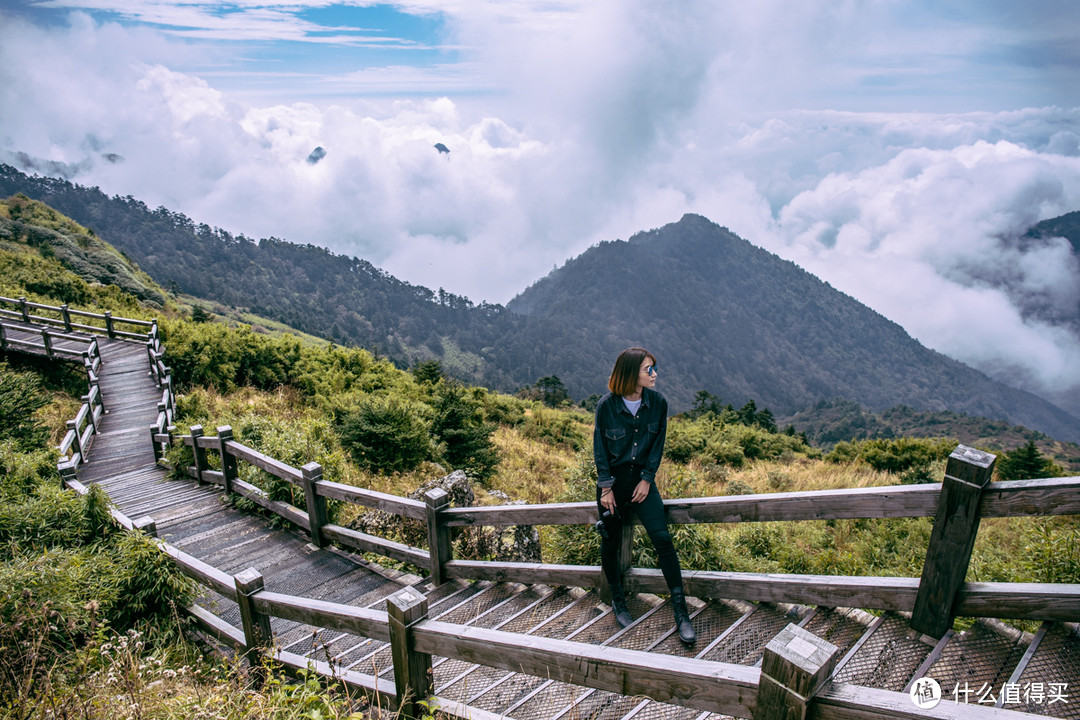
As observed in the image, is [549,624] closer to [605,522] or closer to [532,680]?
[532,680]

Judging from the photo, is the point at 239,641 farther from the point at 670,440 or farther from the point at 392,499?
the point at 670,440

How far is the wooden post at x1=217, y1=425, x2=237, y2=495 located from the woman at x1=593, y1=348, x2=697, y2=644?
20.6ft

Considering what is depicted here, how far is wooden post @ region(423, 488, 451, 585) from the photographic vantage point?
14.7 ft

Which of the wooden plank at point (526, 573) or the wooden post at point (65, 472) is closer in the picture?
the wooden plank at point (526, 573)

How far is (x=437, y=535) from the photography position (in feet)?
15.1

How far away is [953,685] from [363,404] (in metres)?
11.4

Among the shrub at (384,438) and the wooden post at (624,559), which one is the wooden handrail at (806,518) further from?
the shrub at (384,438)

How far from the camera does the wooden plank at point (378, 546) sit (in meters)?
5.00

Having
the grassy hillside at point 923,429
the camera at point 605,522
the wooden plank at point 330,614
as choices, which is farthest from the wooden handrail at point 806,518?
the grassy hillside at point 923,429

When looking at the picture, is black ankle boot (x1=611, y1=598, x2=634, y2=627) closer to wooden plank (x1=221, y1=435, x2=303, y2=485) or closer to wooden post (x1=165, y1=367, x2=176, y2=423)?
wooden plank (x1=221, y1=435, x2=303, y2=485)

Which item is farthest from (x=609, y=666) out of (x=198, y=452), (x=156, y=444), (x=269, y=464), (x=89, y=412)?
(x=89, y=412)

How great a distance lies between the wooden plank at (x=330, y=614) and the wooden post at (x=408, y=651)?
0.43 ft

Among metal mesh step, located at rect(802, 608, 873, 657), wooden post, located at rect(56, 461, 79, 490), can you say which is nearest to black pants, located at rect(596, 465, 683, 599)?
metal mesh step, located at rect(802, 608, 873, 657)

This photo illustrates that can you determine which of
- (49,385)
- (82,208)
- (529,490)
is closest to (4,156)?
(82,208)
